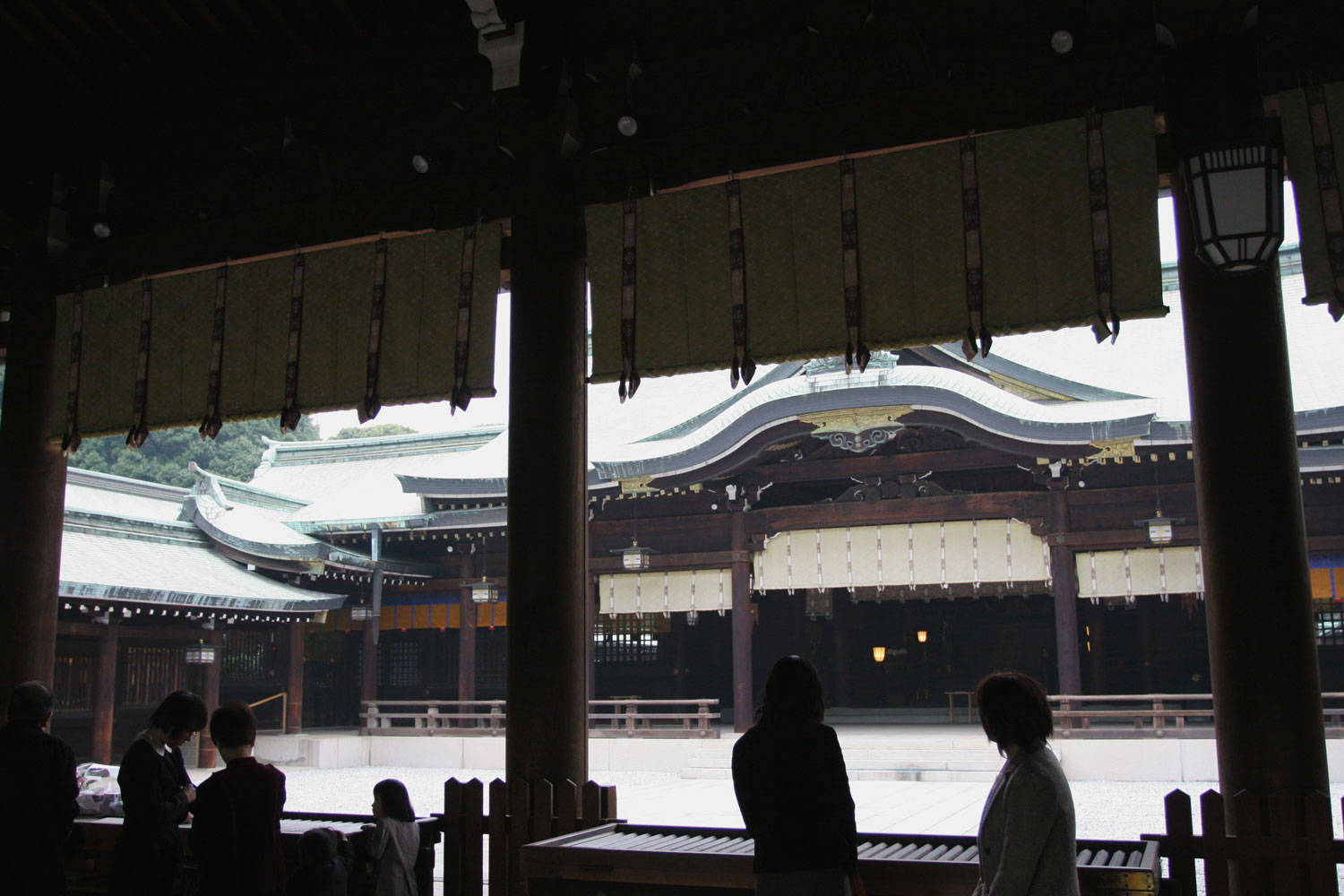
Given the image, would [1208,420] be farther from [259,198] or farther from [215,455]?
[215,455]

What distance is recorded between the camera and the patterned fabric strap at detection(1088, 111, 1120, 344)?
3932 mm

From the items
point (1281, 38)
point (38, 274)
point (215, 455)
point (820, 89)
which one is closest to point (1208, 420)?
point (1281, 38)

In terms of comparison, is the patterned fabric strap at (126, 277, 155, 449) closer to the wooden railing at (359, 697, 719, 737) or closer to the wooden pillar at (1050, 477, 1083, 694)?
the wooden railing at (359, 697, 719, 737)

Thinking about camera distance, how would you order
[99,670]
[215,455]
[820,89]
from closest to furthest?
[820,89] → [99,670] → [215,455]

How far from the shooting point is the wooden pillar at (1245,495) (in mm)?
3490

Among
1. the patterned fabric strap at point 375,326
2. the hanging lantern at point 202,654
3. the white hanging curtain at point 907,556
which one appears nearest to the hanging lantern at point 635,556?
the white hanging curtain at point 907,556

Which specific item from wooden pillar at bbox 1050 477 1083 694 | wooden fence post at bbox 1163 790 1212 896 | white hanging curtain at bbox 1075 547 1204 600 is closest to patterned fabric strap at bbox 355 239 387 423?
wooden fence post at bbox 1163 790 1212 896

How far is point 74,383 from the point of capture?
5.65 m

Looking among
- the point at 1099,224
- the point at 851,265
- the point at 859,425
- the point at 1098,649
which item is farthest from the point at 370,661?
the point at 1099,224

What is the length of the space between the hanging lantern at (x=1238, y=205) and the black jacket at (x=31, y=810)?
4.13 meters

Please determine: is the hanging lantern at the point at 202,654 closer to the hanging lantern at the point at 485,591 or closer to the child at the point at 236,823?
the hanging lantern at the point at 485,591

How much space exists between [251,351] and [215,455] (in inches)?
1821

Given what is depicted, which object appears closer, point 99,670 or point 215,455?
point 99,670

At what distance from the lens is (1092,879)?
311 cm
